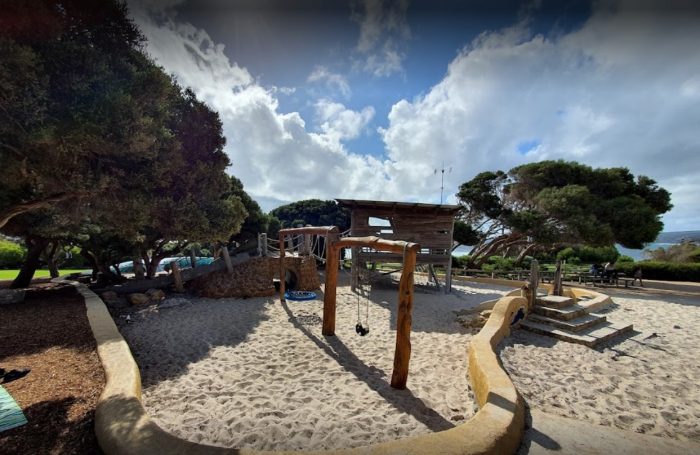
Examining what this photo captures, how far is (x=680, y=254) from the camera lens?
2550 cm

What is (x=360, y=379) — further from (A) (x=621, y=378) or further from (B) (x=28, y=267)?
Result: (B) (x=28, y=267)

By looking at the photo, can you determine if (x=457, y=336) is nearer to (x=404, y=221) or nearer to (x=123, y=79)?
(x=404, y=221)

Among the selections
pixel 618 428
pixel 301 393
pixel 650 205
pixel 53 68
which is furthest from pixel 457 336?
pixel 650 205

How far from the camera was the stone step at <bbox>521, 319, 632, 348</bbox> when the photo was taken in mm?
7141

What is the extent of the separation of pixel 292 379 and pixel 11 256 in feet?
106

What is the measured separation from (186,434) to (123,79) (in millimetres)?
5586

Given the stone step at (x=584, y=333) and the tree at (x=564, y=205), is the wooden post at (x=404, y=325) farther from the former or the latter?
the tree at (x=564, y=205)

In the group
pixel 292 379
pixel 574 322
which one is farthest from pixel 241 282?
pixel 574 322

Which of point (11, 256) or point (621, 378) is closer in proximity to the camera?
point (621, 378)

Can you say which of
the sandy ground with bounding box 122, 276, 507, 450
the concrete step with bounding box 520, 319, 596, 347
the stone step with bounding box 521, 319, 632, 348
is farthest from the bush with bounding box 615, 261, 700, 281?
the sandy ground with bounding box 122, 276, 507, 450

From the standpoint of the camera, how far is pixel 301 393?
473 cm

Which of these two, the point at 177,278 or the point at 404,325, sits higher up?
the point at 404,325

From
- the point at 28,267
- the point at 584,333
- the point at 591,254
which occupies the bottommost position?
the point at 584,333

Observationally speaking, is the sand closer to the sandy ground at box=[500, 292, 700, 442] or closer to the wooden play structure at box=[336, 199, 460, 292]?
the sandy ground at box=[500, 292, 700, 442]
